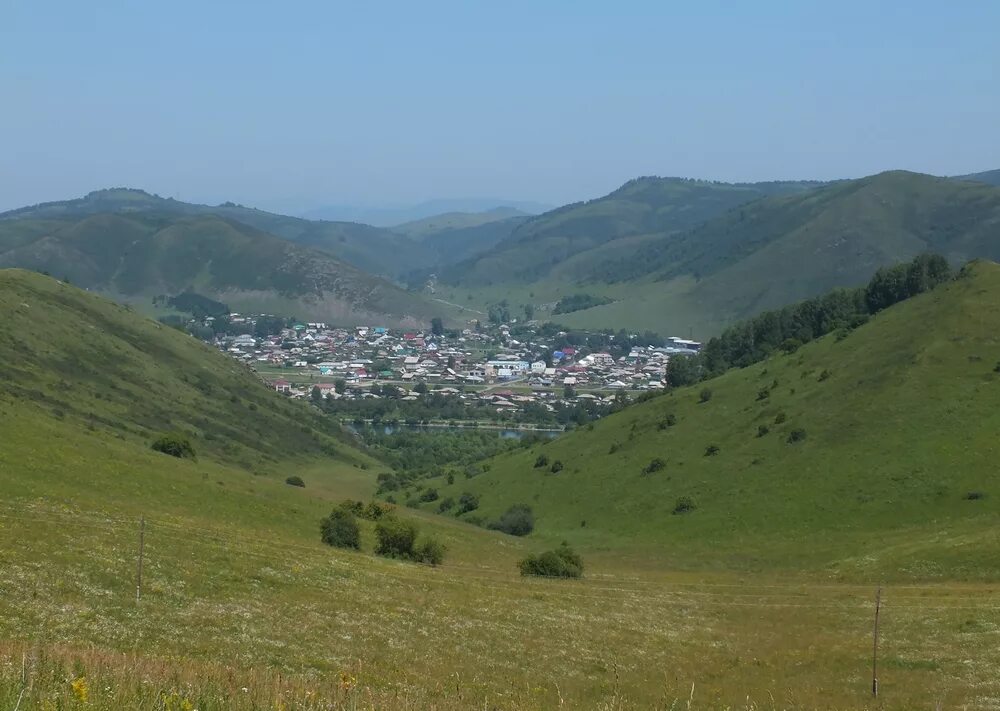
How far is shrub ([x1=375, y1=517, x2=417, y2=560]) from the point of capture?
194 ft

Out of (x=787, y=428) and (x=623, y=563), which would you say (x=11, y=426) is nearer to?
(x=623, y=563)

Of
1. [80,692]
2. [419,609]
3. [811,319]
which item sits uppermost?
[811,319]

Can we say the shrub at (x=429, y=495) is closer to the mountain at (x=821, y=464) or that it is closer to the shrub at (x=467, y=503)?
the mountain at (x=821, y=464)

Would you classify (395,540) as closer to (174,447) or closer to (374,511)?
(374,511)

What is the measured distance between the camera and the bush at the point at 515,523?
89.4m

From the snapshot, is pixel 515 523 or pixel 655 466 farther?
pixel 655 466

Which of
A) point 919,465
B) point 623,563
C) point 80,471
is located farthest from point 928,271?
point 80,471

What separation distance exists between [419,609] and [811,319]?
4603 inches

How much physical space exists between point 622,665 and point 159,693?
21.6 meters

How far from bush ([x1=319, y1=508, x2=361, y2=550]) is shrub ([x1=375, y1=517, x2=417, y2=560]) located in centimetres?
147

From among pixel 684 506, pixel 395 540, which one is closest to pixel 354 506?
pixel 395 540

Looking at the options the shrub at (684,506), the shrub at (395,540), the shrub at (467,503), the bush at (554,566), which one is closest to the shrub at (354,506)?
the shrub at (395,540)

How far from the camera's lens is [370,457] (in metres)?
169

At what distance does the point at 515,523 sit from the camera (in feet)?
294
